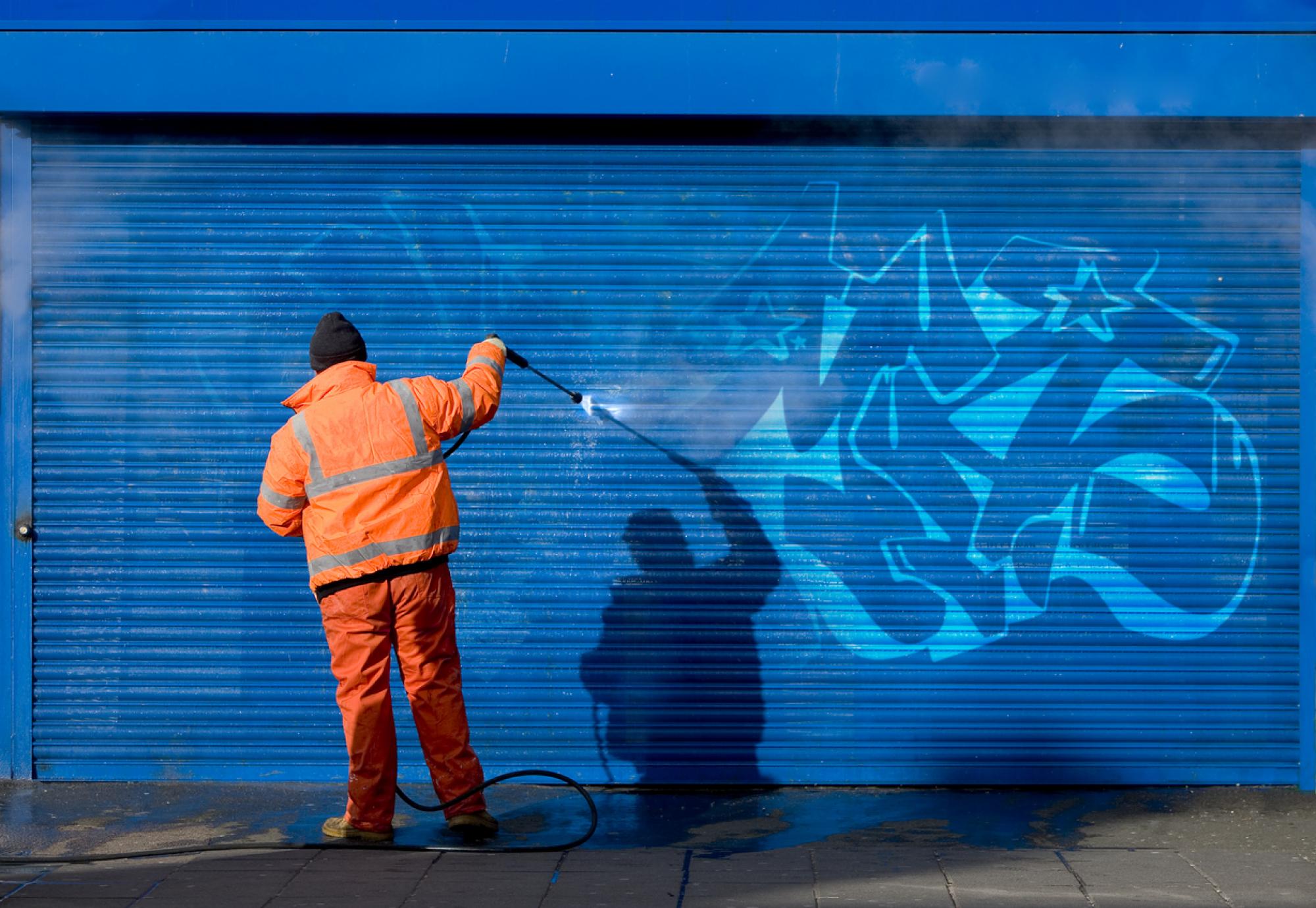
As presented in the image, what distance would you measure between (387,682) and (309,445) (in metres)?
0.99

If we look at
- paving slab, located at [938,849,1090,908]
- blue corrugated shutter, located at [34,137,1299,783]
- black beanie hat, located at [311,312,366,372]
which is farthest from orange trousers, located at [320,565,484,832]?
→ paving slab, located at [938,849,1090,908]

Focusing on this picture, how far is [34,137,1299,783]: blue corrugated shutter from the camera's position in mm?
6301

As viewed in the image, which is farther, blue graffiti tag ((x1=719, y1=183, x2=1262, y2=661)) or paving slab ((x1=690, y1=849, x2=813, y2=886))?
blue graffiti tag ((x1=719, y1=183, x2=1262, y2=661))

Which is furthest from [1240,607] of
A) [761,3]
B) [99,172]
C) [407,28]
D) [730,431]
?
[99,172]

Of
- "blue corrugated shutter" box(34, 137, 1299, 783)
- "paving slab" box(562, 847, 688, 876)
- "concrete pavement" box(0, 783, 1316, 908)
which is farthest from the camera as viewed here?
"blue corrugated shutter" box(34, 137, 1299, 783)

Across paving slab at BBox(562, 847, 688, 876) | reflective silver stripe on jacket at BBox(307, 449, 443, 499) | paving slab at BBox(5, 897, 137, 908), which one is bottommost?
paving slab at BBox(5, 897, 137, 908)

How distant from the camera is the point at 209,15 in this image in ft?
20.5

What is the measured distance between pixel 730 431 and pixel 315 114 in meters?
2.51

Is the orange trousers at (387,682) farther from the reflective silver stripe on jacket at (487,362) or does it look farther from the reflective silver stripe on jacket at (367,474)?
the reflective silver stripe on jacket at (487,362)

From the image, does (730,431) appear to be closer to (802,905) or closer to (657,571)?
(657,571)

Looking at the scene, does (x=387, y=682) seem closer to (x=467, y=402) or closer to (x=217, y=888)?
(x=217, y=888)

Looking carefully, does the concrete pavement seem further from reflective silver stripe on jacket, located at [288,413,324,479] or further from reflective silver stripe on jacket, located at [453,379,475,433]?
reflective silver stripe on jacket, located at [453,379,475,433]

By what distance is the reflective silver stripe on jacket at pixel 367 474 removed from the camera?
5195 mm

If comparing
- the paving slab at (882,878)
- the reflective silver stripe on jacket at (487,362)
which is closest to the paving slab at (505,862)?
the paving slab at (882,878)
